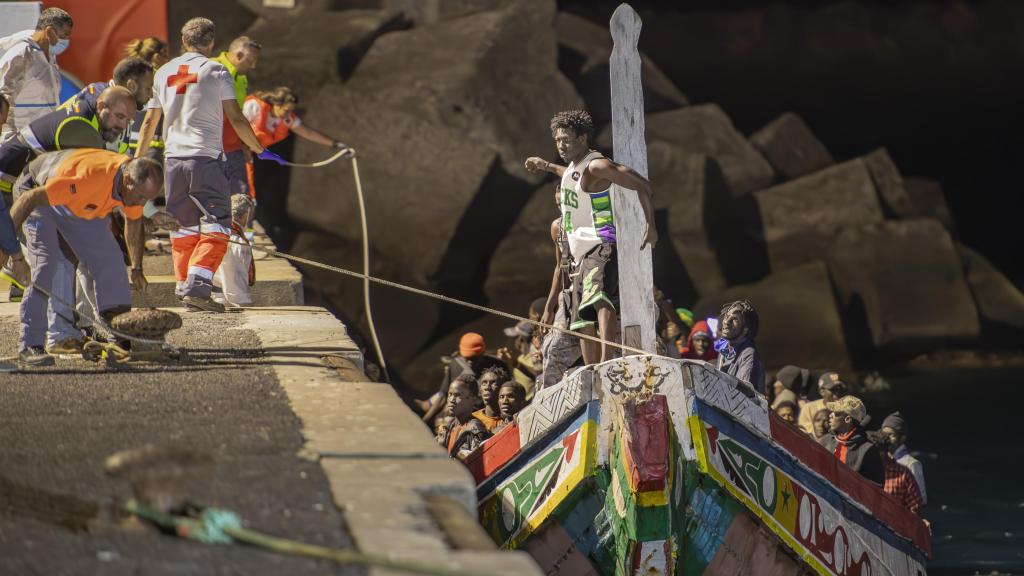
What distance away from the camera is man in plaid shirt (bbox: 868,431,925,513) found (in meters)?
9.59

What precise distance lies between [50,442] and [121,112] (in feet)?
8.53

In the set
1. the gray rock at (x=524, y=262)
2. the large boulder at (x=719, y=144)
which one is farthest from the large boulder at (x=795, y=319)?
the large boulder at (x=719, y=144)

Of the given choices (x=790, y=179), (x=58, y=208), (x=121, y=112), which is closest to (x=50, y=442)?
(x=58, y=208)

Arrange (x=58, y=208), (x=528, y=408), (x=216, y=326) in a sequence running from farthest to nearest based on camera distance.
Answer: (x=216, y=326)
(x=528, y=408)
(x=58, y=208)

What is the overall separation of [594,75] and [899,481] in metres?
16.3

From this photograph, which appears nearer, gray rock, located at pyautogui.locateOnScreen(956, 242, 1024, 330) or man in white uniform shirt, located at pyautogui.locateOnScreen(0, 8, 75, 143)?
man in white uniform shirt, located at pyautogui.locateOnScreen(0, 8, 75, 143)

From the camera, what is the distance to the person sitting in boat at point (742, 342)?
8.75m

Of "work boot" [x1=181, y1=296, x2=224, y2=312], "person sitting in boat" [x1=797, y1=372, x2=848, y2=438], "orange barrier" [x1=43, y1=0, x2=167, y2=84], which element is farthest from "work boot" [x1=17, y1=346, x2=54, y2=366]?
"orange barrier" [x1=43, y1=0, x2=167, y2=84]

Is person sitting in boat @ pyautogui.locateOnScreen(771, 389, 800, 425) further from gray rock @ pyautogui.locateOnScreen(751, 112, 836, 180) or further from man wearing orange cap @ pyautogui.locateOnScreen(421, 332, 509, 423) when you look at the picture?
gray rock @ pyautogui.locateOnScreen(751, 112, 836, 180)

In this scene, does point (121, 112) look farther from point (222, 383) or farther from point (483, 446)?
point (483, 446)

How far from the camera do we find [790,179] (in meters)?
25.7

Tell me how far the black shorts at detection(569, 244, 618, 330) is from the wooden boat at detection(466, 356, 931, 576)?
21.9 inches

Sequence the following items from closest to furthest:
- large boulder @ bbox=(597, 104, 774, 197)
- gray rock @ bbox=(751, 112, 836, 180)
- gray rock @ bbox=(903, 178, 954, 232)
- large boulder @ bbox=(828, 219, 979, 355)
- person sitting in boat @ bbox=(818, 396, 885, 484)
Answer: person sitting in boat @ bbox=(818, 396, 885, 484), large boulder @ bbox=(828, 219, 979, 355), large boulder @ bbox=(597, 104, 774, 197), gray rock @ bbox=(751, 112, 836, 180), gray rock @ bbox=(903, 178, 954, 232)

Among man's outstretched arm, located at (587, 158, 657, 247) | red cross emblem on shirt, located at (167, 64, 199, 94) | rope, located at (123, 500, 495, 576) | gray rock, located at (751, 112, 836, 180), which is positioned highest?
red cross emblem on shirt, located at (167, 64, 199, 94)
